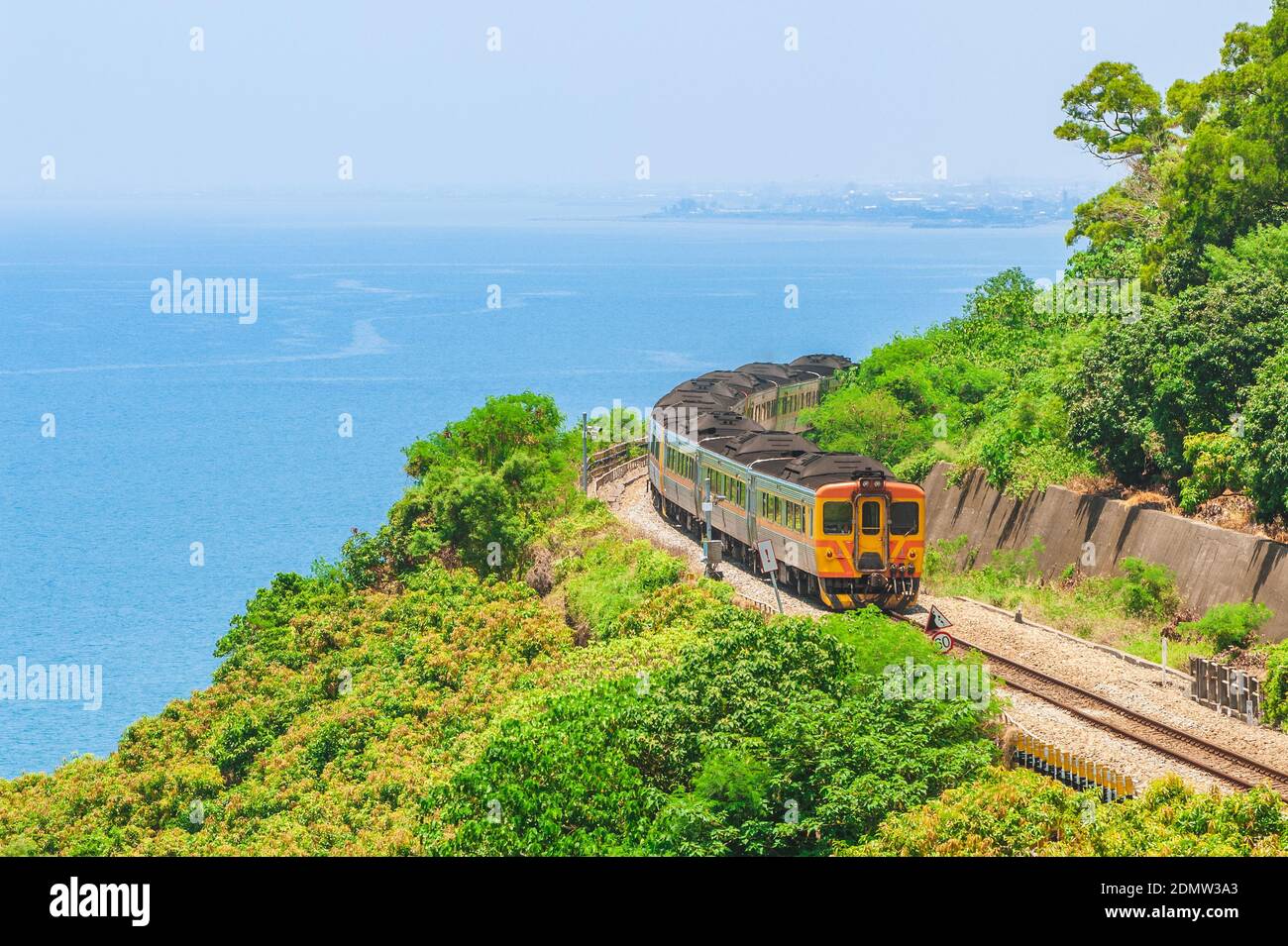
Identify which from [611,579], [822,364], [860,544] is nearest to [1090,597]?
[860,544]

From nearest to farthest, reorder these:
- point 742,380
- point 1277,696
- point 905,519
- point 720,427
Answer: point 1277,696 → point 905,519 → point 720,427 → point 742,380

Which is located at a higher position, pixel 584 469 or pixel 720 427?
pixel 720 427

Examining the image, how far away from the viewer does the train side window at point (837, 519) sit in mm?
26406

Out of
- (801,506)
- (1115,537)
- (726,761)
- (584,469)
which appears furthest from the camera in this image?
(584,469)

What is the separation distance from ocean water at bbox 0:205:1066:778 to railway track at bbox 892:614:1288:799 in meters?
31.1

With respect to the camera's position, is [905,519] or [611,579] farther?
[611,579]

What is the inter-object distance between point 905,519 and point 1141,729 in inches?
319

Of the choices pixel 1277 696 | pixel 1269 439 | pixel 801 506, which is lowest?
pixel 1277 696

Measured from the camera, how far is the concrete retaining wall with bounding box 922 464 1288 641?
25734 mm

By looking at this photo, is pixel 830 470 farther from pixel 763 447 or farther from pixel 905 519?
pixel 763 447

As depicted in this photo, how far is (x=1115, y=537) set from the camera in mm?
30641
